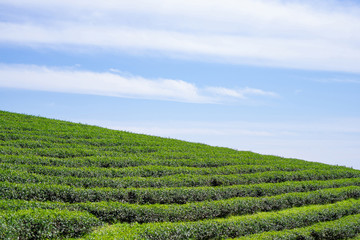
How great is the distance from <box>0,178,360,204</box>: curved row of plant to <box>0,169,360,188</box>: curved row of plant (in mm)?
1037

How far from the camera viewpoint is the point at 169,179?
23.6 metres

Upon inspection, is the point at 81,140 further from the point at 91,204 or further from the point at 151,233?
the point at 151,233

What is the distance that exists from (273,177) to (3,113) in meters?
28.8

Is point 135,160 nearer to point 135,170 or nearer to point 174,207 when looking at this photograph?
point 135,170

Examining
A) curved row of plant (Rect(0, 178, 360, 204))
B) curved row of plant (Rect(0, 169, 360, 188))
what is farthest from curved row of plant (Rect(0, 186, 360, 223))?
curved row of plant (Rect(0, 169, 360, 188))

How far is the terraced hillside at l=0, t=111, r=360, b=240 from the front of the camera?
16297mm

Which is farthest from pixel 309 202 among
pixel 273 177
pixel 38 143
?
pixel 38 143

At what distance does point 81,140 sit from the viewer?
98.9 ft

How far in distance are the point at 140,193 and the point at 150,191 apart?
0.71 meters

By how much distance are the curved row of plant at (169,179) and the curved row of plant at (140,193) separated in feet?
3.40

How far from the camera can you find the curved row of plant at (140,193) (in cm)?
1798

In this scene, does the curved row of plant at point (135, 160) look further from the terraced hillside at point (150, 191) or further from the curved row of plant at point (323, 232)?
the curved row of plant at point (323, 232)

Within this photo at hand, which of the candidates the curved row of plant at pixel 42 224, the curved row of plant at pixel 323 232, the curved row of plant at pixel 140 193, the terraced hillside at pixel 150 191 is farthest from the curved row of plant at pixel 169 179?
the curved row of plant at pixel 323 232

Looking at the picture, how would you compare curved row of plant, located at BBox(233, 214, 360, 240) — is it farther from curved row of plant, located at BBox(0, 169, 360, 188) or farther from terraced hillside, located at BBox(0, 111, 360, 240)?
curved row of plant, located at BBox(0, 169, 360, 188)
